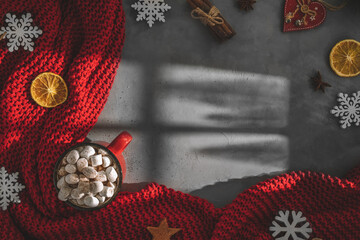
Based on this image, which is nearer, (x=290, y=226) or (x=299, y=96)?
(x=290, y=226)

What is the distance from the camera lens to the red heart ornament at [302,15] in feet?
4.94

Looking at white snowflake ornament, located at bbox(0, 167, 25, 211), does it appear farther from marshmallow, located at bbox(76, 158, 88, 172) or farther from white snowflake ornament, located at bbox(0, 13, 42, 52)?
white snowflake ornament, located at bbox(0, 13, 42, 52)

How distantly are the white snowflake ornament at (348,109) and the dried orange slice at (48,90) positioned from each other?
114 centimetres

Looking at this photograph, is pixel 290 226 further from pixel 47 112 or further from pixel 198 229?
pixel 47 112

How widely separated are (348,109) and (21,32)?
140 cm

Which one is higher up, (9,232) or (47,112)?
(47,112)

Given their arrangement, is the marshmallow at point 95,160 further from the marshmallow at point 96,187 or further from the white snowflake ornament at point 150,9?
the white snowflake ornament at point 150,9

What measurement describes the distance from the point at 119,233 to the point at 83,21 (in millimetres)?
861

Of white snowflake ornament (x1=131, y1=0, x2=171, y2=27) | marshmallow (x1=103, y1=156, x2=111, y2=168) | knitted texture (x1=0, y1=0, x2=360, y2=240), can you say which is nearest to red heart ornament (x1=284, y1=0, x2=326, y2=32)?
white snowflake ornament (x1=131, y1=0, x2=171, y2=27)

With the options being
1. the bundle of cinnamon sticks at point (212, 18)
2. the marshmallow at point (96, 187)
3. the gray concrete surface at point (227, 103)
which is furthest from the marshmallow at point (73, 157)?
the bundle of cinnamon sticks at point (212, 18)

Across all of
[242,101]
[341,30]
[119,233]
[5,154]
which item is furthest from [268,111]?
[5,154]

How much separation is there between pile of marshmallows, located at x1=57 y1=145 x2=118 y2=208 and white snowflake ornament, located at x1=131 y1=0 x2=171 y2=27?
0.61 metres

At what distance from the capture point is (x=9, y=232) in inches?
53.4

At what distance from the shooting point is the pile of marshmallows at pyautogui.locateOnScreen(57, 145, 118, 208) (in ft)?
4.00
